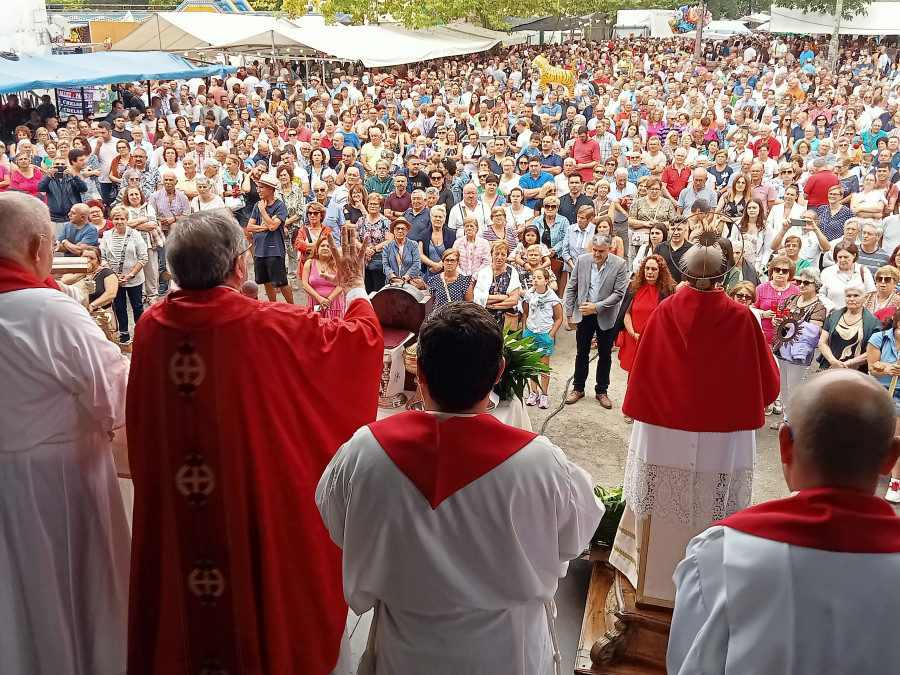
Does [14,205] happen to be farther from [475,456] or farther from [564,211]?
[564,211]

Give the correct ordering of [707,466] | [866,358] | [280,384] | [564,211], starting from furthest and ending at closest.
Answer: [564,211]
[866,358]
[707,466]
[280,384]

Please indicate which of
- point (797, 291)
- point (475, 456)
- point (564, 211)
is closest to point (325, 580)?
point (475, 456)

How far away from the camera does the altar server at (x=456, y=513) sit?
7.03ft

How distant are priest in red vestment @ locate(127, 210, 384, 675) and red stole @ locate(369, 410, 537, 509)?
2.53 feet

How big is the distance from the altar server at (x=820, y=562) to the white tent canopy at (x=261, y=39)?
856 inches

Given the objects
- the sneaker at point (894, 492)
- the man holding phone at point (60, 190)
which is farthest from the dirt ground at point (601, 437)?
the man holding phone at point (60, 190)

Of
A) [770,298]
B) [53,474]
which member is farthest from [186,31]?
[53,474]

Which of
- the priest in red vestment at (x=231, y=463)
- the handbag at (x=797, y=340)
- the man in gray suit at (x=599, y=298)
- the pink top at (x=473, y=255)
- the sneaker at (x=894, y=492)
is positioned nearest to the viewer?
the priest in red vestment at (x=231, y=463)

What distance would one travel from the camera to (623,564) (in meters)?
4.11

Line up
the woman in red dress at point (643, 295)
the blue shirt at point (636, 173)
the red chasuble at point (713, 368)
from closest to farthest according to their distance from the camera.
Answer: the red chasuble at point (713, 368) → the woman in red dress at point (643, 295) → the blue shirt at point (636, 173)

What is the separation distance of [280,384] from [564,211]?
7248 mm

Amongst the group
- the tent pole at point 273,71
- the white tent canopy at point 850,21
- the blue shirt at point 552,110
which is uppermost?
A: the white tent canopy at point 850,21

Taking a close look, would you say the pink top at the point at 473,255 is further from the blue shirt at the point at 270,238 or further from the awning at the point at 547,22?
the awning at the point at 547,22

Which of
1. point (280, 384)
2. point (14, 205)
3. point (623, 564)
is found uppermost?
point (14, 205)
